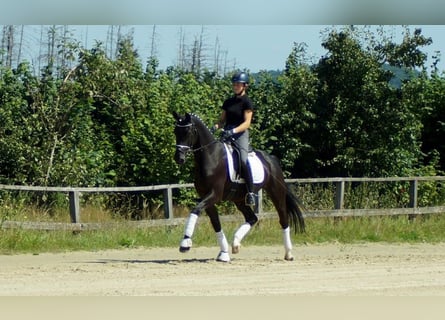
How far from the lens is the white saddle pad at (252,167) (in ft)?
43.1

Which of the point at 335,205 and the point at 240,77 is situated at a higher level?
the point at 240,77

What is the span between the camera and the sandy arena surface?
32.5 feet

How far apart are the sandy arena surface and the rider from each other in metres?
1.36

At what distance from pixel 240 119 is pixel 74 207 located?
4.23 m

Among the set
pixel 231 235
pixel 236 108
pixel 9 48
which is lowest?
pixel 231 235

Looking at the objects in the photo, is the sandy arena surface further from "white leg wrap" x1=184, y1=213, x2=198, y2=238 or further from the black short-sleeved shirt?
the black short-sleeved shirt

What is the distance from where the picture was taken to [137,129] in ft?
64.5

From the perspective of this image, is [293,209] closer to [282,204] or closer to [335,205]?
[282,204]

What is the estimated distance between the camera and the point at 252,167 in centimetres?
1327

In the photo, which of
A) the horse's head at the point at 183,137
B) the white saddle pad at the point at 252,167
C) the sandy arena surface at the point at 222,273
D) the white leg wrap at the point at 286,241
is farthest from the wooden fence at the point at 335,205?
the horse's head at the point at 183,137

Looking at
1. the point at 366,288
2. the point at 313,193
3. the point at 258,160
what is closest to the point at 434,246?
the point at 313,193

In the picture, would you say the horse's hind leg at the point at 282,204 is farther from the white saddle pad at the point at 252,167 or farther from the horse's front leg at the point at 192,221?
the horse's front leg at the point at 192,221

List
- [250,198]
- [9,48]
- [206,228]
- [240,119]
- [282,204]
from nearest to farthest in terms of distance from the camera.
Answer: [240,119] < [250,198] < [282,204] < [206,228] < [9,48]

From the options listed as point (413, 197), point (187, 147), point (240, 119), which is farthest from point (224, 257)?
point (413, 197)
